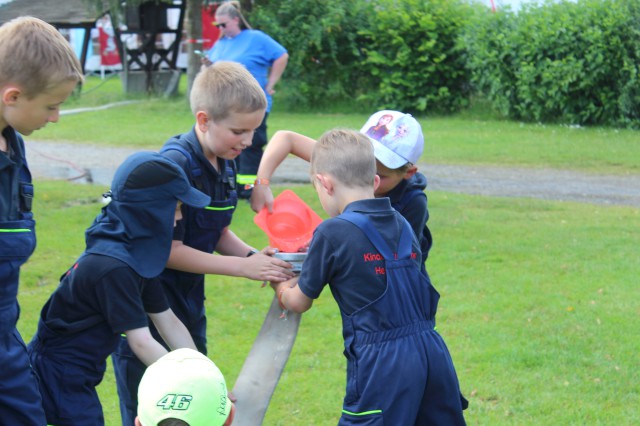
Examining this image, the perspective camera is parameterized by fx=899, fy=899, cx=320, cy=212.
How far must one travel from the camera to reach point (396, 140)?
11.8 ft

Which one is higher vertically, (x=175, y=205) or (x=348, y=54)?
(x=175, y=205)

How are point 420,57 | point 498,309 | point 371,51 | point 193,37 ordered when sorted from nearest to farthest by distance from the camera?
point 498,309
point 420,57
point 371,51
point 193,37

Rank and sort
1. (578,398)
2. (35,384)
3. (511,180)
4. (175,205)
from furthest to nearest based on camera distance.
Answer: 1. (511,180)
2. (578,398)
3. (175,205)
4. (35,384)

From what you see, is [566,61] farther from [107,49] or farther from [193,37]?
[107,49]

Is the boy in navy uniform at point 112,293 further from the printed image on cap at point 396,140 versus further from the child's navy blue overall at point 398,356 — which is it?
the printed image on cap at point 396,140

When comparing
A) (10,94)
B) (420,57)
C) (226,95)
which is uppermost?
(10,94)

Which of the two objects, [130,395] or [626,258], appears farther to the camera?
[626,258]

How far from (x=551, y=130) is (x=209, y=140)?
45.5 feet

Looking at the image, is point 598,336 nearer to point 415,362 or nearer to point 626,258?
point 626,258

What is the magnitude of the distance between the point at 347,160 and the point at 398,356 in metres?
0.68

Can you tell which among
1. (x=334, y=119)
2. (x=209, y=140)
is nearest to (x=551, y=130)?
(x=334, y=119)

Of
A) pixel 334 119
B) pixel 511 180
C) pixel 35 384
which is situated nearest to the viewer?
pixel 35 384

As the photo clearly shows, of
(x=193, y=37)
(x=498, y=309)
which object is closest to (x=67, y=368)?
(x=498, y=309)

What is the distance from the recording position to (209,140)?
3.43 metres
